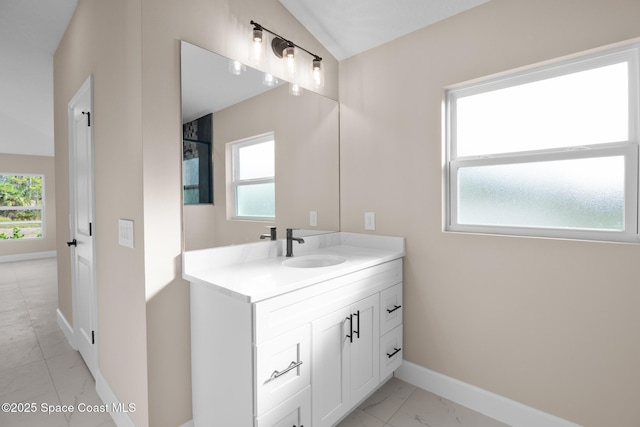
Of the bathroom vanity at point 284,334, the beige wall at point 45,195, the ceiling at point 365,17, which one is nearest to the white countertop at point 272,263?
the bathroom vanity at point 284,334

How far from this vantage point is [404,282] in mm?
2172

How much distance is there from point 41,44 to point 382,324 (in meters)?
3.64

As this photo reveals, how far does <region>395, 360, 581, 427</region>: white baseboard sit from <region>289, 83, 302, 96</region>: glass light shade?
6.44ft

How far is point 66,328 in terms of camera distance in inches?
112

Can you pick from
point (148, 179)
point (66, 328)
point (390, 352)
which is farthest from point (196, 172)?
point (66, 328)

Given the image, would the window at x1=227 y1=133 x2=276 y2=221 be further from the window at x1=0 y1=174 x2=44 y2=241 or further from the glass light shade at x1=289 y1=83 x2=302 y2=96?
the window at x1=0 y1=174 x2=44 y2=241

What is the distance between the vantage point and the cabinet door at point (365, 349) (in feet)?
5.59

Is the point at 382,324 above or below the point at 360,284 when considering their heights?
below

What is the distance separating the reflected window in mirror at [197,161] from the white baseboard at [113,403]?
1143 mm

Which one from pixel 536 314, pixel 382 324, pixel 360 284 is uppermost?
pixel 360 284

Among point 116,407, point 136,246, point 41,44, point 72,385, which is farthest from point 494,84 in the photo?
point 41,44

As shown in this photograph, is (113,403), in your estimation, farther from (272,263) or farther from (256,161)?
(256,161)

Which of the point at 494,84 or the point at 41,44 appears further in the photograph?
the point at 41,44

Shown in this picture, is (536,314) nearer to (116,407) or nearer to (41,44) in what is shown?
(116,407)
